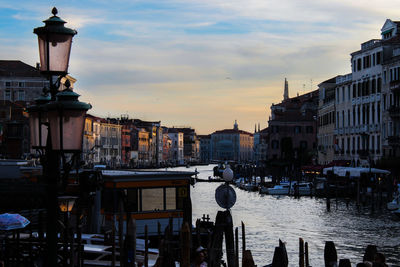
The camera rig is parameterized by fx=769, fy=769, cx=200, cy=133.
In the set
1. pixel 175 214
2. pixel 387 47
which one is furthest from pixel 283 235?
pixel 387 47

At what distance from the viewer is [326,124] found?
6488 centimetres

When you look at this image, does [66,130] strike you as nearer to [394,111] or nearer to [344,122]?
[394,111]

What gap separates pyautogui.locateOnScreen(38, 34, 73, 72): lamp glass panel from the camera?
6086 millimetres

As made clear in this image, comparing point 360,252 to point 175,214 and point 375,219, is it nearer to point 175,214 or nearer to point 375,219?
point 175,214

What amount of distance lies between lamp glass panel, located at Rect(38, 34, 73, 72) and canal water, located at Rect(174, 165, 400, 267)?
1412cm

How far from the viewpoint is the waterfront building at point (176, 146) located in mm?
184750

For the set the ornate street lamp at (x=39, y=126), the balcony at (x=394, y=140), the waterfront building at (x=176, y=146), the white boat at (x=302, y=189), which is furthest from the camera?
the waterfront building at (x=176, y=146)

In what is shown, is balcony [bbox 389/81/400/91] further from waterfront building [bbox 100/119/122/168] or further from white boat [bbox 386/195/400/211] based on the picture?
waterfront building [bbox 100/119/122/168]

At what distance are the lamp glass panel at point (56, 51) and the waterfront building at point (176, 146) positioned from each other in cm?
17533

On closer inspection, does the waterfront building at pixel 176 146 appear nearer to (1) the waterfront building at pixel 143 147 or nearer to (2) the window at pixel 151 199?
(1) the waterfront building at pixel 143 147

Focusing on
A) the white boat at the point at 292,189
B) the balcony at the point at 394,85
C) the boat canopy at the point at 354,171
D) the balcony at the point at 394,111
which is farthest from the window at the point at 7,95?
the balcony at the point at 394,111

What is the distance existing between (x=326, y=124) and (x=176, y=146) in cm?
12390

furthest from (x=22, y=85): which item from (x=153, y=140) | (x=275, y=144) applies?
(x=153, y=140)

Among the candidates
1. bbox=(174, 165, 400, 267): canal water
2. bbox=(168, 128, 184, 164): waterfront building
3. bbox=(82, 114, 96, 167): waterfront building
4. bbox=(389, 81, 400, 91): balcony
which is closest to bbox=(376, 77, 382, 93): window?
bbox=(389, 81, 400, 91): balcony
